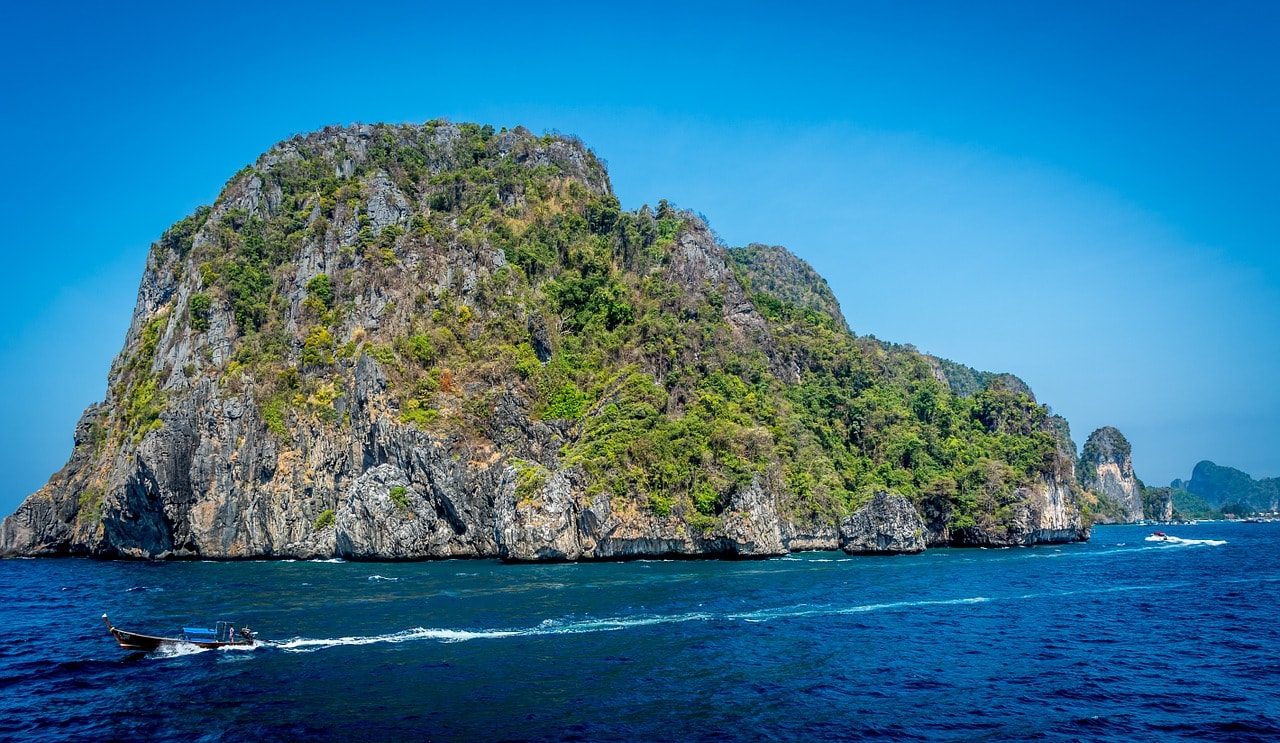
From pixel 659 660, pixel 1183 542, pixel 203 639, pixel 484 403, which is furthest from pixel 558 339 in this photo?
pixel 1183 542

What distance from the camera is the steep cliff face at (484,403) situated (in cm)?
7644

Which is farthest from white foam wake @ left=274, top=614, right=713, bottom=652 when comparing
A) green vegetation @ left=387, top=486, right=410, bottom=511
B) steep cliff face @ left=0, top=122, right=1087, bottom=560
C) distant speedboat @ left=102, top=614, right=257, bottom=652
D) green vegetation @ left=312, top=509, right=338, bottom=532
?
green vegetation @ left=312, top=509, right=338, bottom=532

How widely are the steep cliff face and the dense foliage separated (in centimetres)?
37

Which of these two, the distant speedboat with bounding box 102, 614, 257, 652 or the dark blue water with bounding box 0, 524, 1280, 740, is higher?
the distant speedboat with bounding box 102, 614, 257, 652

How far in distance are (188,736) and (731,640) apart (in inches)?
915

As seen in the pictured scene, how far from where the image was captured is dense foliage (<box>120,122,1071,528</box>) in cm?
8188

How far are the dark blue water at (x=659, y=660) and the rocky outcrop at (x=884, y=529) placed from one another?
22.4 meters

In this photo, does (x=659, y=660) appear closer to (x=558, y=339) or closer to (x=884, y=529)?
(x=884, y=529)

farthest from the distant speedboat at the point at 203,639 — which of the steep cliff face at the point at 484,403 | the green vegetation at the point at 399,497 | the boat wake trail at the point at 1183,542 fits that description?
the boat wake trail at the point at 1183,542

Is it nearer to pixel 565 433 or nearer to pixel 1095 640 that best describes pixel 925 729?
pixel 1095 640

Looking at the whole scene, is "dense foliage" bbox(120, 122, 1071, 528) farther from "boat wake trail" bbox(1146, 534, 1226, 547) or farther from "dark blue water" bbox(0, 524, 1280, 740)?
"dark blue water" bbox(0, 524, 1280, 740)

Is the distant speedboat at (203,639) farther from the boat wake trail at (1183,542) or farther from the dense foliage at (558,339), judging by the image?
the boat wake trail at (1183,542)

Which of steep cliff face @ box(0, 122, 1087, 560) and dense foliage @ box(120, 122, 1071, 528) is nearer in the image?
steep cliff face @ box(0, 122, 1087, 560)

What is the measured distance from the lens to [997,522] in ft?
309
